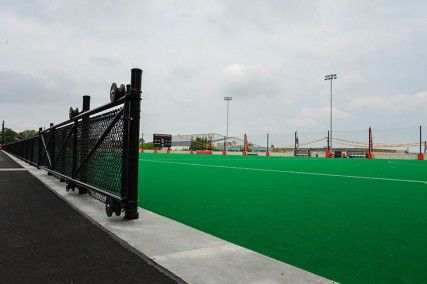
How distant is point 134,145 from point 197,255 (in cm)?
170

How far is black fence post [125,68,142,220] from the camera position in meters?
3.81

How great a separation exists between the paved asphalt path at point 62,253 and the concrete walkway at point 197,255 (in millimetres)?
148

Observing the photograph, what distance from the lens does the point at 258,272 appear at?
2.28 m

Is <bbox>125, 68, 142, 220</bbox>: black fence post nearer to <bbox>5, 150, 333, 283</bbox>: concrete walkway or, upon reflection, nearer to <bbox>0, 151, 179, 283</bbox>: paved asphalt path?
<bbox>5, 150, 333, 283</bbox>: concrete walkway

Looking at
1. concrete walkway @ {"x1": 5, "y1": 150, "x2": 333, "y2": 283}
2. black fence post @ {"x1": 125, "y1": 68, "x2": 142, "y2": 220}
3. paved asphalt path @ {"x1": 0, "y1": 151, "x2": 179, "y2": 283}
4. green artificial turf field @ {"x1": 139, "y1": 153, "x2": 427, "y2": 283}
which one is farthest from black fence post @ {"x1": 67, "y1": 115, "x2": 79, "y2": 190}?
black fence post @ {"x1": 125, "y1": 68, "x2": 142, "y2": 220}

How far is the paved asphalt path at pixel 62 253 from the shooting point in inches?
86.6

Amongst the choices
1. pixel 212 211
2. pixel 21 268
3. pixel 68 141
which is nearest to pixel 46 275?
pixel 21 268

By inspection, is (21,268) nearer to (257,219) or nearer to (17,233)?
(17,233)

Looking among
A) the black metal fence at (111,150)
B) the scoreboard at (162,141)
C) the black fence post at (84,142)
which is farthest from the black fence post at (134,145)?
the scoreboard at (162,141)

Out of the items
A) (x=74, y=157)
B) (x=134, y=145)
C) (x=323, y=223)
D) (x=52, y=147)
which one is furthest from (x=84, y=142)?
(x=323, y=223)

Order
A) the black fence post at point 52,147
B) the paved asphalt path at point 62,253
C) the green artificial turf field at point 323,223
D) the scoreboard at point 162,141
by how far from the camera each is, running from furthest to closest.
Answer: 1. the scoreboard at point 162,141
2. the black fence post at point 52,147
3. the green artificial turf field at point 323,223
4. the paved asphalt path at point 62,253

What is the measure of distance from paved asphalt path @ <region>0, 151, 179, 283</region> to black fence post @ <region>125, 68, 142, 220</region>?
17.8 inches

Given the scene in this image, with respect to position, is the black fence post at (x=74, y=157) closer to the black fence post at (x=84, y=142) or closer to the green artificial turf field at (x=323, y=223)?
the black fence post at (x=84, y=142)

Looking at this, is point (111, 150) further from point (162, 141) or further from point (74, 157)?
point (162, 141)
